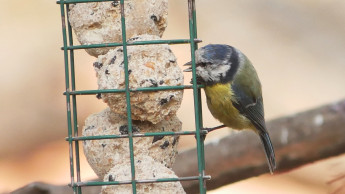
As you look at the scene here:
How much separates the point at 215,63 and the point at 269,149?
70 centimetres

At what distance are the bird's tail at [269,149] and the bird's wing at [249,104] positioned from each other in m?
0.03

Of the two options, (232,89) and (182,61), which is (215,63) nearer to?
(232,89)

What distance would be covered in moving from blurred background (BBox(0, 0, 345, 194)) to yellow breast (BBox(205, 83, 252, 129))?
5.31 feet

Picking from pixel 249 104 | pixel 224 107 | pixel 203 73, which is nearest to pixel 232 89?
pixel 224 107

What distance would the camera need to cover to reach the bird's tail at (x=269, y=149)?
4043 millimetres

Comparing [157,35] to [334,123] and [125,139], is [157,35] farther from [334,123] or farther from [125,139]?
[334,123]

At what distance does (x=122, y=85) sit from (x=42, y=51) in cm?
303

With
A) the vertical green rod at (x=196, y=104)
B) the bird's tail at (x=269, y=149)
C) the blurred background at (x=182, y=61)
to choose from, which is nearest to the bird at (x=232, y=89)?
the bird's tail at (x=269, y=149)

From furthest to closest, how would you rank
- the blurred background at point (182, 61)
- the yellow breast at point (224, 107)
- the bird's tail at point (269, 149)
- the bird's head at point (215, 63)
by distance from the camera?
1. the blurred background at point (182, 61)
2. the bird's tail at point (269, 149)
3. the yellow breast at point (224, 107)
4. the bird's head at point (215, 63)

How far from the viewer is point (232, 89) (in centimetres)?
383

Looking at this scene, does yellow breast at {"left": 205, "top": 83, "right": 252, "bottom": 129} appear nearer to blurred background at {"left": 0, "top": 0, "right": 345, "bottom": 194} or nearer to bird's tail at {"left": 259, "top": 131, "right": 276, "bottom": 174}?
bird's tail at {"left": 259, "top": 131, "right": 276, "bottom": 174}

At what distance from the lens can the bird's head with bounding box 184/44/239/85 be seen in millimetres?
3460

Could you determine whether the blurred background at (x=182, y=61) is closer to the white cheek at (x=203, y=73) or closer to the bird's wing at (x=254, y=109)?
the bird's wing at (x=254, y=109)

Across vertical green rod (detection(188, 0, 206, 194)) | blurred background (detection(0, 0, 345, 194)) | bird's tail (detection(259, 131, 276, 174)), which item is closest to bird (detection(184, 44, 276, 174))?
bird's tail (detection(259, 131, 276, 174))
